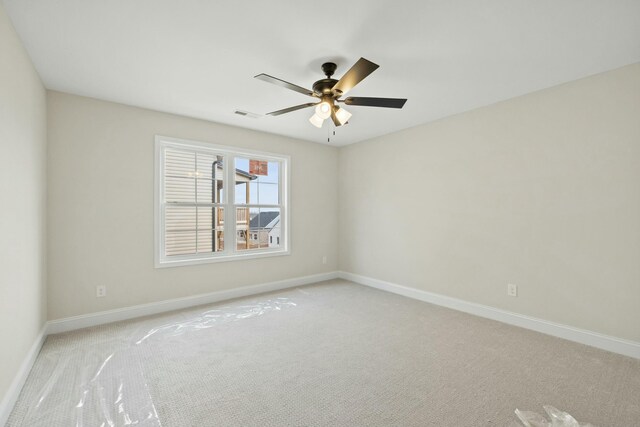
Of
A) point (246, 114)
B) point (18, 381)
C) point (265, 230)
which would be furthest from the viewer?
point (265, 230)

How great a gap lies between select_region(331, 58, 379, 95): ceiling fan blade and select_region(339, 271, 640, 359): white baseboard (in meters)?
2.97

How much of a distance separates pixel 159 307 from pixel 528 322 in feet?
13.8

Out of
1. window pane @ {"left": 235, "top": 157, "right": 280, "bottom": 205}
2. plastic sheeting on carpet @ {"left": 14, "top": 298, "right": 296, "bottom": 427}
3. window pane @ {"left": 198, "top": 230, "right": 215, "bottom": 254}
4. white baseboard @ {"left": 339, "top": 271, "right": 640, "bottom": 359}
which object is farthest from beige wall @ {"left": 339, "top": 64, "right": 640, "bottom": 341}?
plastic sheeting on carpet @ {"left": 14, "top": 298, "right": 296, "bottom": 427}

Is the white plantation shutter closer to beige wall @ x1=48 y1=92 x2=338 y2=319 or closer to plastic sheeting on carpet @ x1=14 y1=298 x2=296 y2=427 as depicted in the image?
beige wall @ x1=48 y1=92 x2=338 y2=319

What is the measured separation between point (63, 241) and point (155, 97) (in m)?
1.79

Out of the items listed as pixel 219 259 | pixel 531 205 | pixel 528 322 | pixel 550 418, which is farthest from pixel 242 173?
pixel 550 418

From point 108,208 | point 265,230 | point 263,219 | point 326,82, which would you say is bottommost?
point 265,230

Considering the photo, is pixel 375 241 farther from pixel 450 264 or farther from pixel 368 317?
pixel 368 317

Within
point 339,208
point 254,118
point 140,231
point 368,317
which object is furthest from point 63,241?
point 339,208

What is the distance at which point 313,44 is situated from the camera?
2252mm

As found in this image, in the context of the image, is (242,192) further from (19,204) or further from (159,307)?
(19,204)

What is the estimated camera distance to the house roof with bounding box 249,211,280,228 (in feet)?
15.4

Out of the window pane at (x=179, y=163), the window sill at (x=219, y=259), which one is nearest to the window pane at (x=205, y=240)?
the window sill at (x=219, y=259)

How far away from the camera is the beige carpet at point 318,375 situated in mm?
1833
